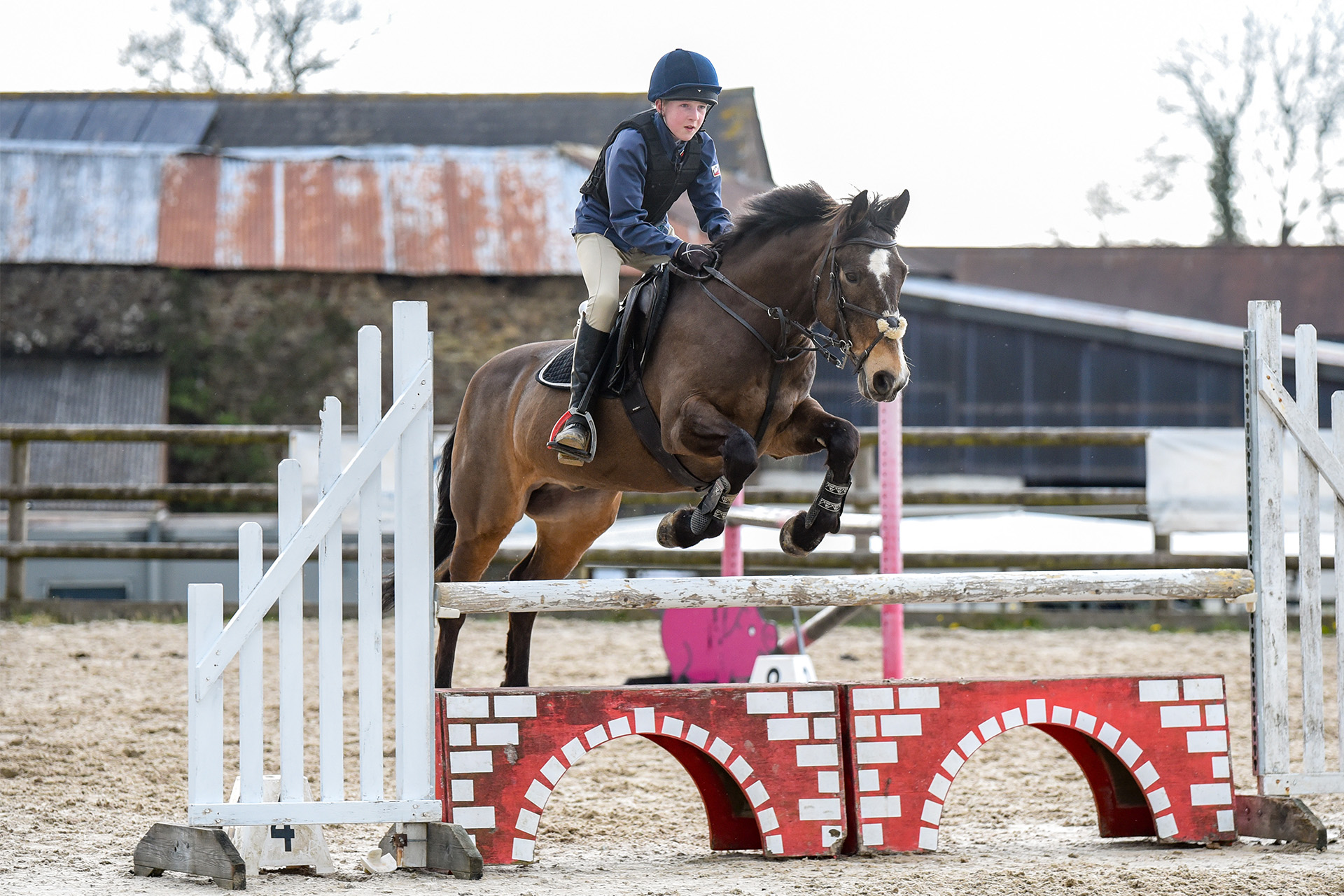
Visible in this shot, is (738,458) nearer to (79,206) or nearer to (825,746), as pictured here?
(825,746)

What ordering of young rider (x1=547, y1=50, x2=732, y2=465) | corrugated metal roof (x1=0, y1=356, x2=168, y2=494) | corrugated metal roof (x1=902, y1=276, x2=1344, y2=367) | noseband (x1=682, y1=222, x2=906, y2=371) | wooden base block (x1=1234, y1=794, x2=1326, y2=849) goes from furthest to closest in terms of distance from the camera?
corrugated metal roof (x1=902, y1=276, x2=1344, y2=367) → corrugated metal roof (x1=0, y1=356, x2=168, y2=494) → young rider (x1=547, y1=50, x2=732, y2=465) → wooden base block (x1=1234, y1=794, x2=1326, y2=849) → noseband (x1=682, y1=222, x2=906, y2=371)

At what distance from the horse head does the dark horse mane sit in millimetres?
133

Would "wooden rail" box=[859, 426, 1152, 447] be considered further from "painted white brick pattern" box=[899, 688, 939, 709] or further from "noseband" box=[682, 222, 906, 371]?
"painted white brick pattern" box=[899, 688, 939, 709]

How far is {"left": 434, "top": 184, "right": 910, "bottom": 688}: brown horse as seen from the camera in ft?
9.84

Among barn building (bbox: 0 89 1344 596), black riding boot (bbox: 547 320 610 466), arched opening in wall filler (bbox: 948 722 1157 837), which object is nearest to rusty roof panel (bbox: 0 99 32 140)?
barn building (bbox: 0 89 1344 596)

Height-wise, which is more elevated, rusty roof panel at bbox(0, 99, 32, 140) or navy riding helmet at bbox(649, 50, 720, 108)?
rusty roof panel at bbox(0, 99, 32, 140)

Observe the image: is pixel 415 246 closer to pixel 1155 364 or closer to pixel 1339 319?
pixel 1155 364

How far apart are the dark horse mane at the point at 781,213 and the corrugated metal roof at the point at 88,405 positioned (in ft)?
31.7

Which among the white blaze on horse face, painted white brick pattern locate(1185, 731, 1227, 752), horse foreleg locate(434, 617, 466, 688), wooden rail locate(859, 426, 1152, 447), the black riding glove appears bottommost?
painted white brick pattern locate(1185, 731, 1227, 752)

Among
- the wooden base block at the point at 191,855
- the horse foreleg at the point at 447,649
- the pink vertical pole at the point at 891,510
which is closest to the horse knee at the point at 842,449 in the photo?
the horse foreleg at the point at 447,649

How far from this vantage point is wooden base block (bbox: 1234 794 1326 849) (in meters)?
3.02

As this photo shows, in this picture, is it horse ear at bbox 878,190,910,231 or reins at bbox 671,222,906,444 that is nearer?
reins at bbox 671,222,906,444

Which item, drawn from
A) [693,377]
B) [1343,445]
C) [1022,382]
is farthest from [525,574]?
[1022,382]

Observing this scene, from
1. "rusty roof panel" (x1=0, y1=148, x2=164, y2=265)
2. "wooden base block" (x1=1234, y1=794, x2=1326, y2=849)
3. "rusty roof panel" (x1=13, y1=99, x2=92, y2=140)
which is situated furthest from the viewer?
"rusty roof panel" (x1=13, y1=99, x2=92, y2=140)
